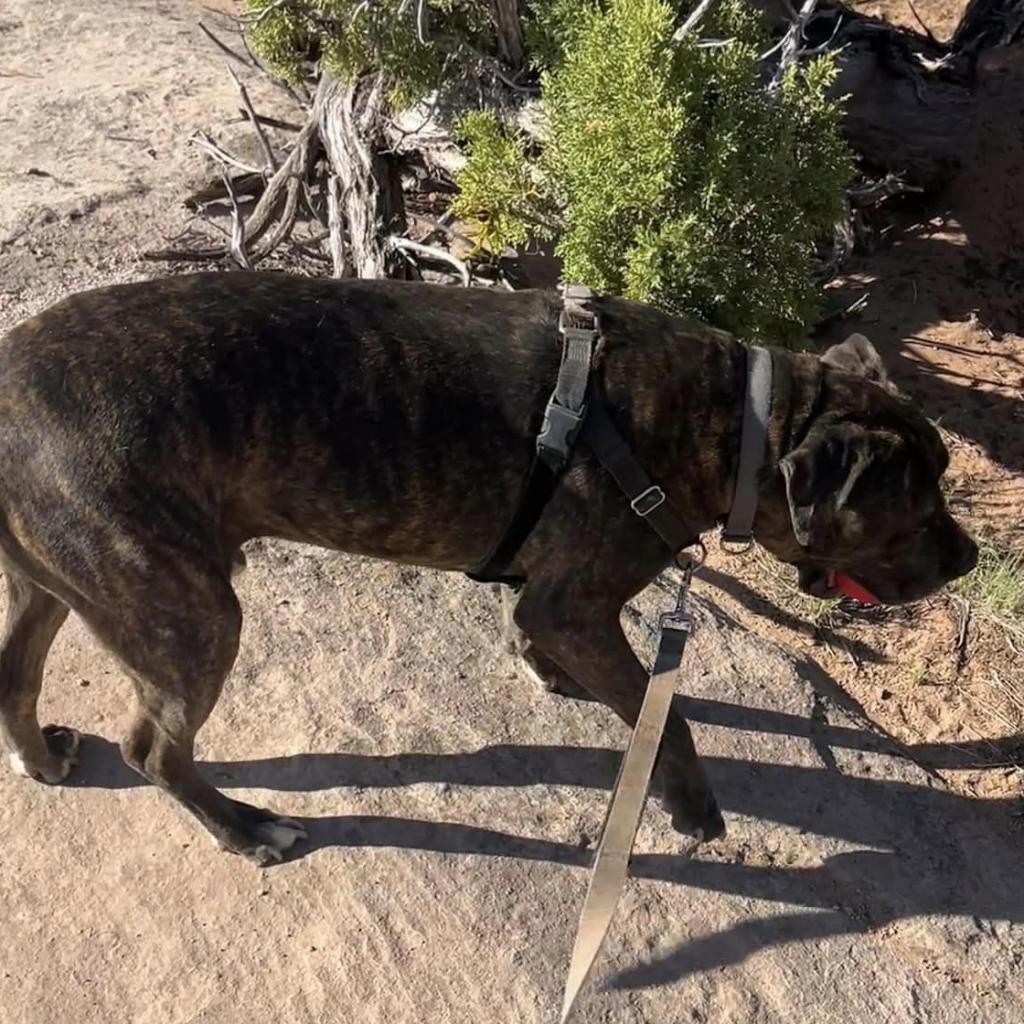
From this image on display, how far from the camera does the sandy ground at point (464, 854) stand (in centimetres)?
330

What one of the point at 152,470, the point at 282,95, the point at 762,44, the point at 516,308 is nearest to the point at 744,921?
the point at 516,308

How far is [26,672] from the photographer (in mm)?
3490

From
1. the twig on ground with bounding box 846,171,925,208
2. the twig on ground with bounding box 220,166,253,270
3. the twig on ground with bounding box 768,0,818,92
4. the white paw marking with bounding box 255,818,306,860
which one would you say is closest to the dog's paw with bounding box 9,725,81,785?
the white paw marking with bounding box 255,818,306,860

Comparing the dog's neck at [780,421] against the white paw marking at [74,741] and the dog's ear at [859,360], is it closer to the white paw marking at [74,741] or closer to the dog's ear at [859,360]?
the dog's ear at [859,360]

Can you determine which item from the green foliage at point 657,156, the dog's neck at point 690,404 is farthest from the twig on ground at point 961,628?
the dog's neck at point 690,404

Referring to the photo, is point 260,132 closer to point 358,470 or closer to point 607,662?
point 358,470

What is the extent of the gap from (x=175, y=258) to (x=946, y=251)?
4.62 metres

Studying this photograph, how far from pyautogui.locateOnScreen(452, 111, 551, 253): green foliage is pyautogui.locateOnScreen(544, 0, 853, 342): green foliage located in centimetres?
14

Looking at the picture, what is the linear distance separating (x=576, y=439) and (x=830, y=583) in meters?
1.05

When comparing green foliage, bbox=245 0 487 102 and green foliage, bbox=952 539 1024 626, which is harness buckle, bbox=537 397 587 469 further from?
green foliage, bbox=245 0 487 102

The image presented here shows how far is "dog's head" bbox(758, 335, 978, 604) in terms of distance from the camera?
326cm

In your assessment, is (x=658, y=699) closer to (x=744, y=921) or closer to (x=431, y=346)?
(x=744, y=921)

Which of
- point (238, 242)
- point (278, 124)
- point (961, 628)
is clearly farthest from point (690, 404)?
point (278, 124)

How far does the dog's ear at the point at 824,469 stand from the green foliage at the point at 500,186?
7.52 ft
